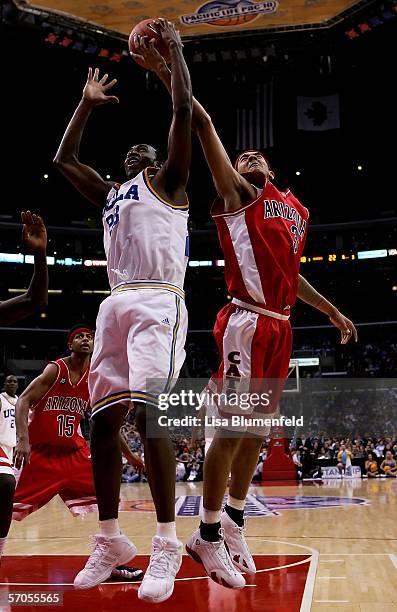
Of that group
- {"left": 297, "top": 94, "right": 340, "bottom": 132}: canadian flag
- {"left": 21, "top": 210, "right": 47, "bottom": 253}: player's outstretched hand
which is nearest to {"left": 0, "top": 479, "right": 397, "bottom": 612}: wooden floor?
{"left": 21, "top": 210, "right": 47, "bottom": 253}: player's outstretched hand

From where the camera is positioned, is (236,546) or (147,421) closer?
(147,421)

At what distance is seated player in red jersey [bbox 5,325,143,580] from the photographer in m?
5.93

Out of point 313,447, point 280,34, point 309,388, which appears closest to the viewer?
point 280,34

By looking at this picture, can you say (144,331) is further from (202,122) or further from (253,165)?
(253,165)

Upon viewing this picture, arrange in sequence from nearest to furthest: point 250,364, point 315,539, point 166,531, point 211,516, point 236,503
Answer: point 166,531 < point 211,516 < point 250,364 < point 236,503 < point 315,539

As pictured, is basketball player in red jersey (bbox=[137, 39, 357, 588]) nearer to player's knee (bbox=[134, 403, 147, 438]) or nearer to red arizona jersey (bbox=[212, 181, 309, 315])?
red arizona jersey (bbox=[212, 181, 309, 315])

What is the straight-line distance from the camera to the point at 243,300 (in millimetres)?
4238

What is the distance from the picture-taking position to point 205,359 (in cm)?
3456

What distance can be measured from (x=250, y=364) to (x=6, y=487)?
5.93 ft

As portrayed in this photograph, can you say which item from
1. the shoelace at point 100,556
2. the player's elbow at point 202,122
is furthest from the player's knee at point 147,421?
the player's elbow at point 202,122

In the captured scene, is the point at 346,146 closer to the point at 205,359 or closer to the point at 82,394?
the point at 205,359

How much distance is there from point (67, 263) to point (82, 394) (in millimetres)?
30148

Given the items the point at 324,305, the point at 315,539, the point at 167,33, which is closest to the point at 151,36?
the point at 167,33

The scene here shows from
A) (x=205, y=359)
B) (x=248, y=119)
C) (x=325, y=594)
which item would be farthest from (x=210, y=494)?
(x=205, y=359)
